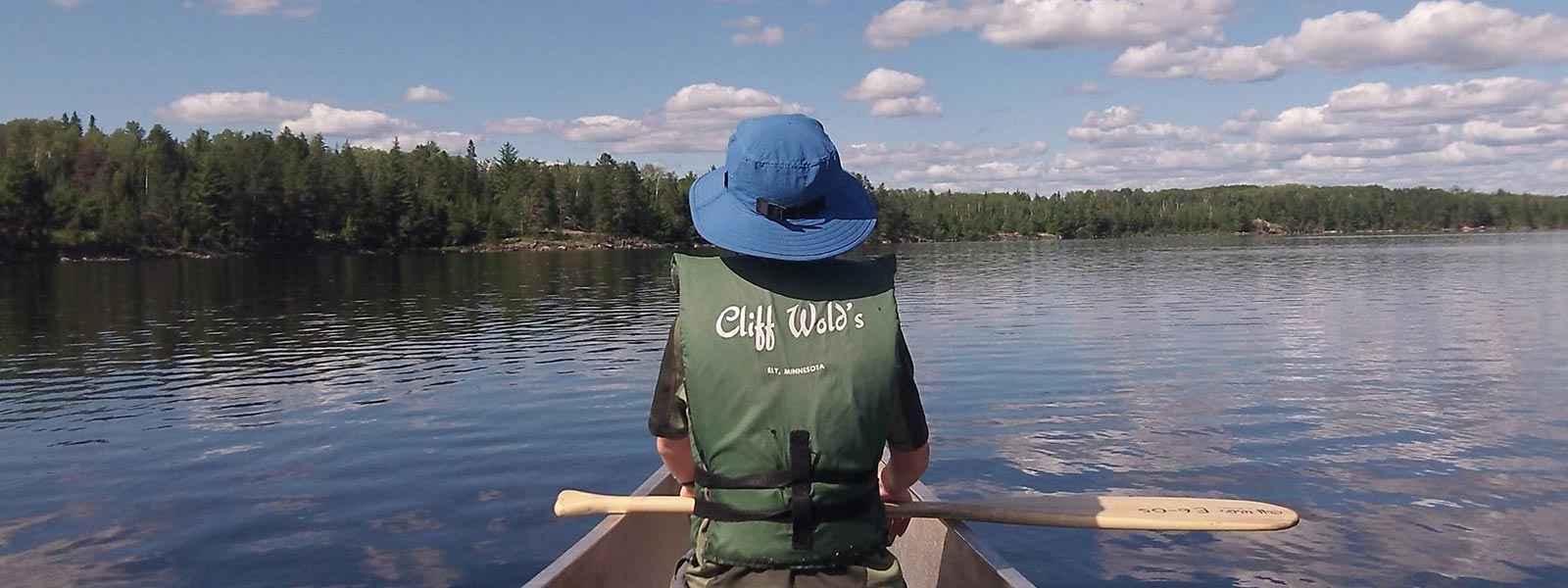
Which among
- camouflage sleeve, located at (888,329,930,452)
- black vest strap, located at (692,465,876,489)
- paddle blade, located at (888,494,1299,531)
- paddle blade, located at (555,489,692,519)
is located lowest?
paddle blade, located at (888,494,1299,531)

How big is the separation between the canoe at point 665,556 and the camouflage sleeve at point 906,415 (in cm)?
155

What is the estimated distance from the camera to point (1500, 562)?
9836 millimetres

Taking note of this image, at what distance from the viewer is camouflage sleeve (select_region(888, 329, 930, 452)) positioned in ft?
11.4

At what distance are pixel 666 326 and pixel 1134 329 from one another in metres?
11.8

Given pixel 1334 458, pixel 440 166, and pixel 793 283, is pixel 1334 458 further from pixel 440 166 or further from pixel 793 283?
pixel 440 166

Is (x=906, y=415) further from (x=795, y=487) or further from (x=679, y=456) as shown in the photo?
(x=679, y=456)

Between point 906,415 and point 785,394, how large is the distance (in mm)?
484

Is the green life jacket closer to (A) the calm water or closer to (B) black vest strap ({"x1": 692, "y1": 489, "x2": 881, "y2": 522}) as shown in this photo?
(B) black vest strap ({"x1": 692, "y1": 489, "x2": 881, "y2": 522})

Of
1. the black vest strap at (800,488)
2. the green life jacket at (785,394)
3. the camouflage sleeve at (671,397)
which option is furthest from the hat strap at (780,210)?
the black vest strap at (800,488)

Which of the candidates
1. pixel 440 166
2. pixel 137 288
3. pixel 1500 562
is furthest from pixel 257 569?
pixel 440 166

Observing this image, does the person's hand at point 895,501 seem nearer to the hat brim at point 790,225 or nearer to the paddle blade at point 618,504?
the paddle blade at point 618,504

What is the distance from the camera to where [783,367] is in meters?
3.29

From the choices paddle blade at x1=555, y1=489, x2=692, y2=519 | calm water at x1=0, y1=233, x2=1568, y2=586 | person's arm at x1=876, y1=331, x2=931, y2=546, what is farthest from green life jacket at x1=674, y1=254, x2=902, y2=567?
calm water at x1=0, y1=233, x2=1568, y2=586

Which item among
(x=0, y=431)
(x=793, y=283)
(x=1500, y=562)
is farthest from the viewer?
(x=0, y=431)
